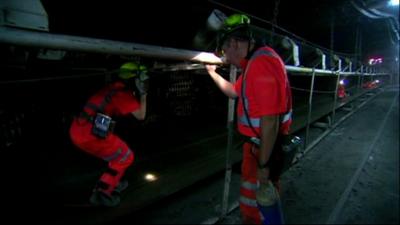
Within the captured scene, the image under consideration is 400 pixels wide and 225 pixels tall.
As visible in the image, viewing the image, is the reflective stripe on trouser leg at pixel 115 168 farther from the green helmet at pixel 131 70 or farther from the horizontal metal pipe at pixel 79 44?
the horizontal metal pipe at pixel 79 44

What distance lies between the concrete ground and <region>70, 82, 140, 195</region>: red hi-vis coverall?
51cm

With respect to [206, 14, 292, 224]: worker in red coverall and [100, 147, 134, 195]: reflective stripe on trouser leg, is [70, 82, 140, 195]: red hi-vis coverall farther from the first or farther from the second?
[206, 14, 292, 224]: worker in red coverall

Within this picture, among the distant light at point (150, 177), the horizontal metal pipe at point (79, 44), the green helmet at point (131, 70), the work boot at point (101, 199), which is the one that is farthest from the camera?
the distant light at point (150, 177)

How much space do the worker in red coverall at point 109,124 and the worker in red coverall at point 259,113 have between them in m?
1.10

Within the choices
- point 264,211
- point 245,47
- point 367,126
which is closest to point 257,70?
point 245,47

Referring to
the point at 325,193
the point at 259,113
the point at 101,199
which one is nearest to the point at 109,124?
the point at 101,199

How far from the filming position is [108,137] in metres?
2.95

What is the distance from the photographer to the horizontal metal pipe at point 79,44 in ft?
5.00

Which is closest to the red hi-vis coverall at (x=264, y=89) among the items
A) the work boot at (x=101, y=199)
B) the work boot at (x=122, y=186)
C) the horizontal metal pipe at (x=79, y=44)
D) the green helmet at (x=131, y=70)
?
the horizontal metal pipe at (x=79, y=44)

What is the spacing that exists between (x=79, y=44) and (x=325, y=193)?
11.7 feet

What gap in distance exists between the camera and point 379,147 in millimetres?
5973

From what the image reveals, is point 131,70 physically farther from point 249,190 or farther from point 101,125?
point 249,190

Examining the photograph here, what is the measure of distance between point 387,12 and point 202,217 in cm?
1257

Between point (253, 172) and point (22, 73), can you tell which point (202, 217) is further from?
point (22, 73)
